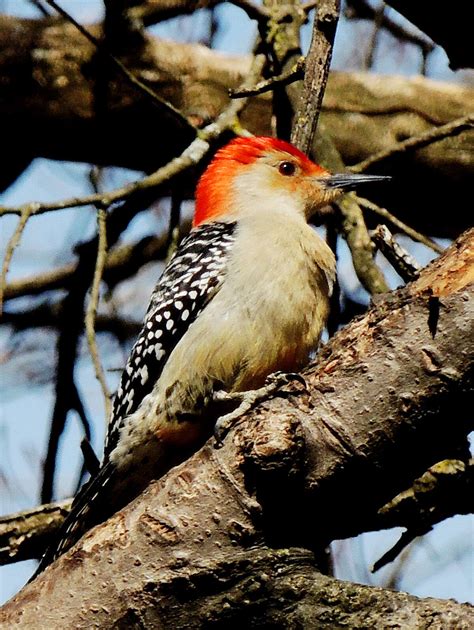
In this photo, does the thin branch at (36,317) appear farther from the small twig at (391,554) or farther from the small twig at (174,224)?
the small twig at (391,554)

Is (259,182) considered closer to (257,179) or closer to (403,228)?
(257,179)

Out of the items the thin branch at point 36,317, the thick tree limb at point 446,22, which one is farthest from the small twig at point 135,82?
the thin branch at point 36,317

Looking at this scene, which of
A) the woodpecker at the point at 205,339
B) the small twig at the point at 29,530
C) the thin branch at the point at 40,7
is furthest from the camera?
the thin branch at the point at 40,7

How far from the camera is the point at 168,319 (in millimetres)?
5207

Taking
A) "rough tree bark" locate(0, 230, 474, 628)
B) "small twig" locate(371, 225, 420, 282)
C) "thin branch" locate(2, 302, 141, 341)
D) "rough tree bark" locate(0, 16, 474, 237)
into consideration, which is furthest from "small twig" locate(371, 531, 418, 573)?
"thin branch" locate(2, 302, 141, 341)

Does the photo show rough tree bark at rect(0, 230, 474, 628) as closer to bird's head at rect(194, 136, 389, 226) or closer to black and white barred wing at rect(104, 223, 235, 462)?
black and white barred wing at rect(104, 223, 235, 462)

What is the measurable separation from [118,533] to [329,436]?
2.69ft

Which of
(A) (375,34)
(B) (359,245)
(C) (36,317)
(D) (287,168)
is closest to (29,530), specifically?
(B) (359,245)

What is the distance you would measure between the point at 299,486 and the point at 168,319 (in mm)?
1966

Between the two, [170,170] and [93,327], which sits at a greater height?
[170,170]

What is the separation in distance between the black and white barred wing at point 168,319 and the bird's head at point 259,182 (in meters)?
0.68

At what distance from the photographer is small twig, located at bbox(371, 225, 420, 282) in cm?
376

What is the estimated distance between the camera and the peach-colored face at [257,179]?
19.6 ft

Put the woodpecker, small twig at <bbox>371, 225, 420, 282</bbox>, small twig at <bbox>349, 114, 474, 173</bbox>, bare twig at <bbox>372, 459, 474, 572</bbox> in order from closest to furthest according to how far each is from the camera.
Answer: small twig at <bbox>371, 225, 420, 282</bbox>, the woodpecker, bare twig at <bbox>372, 459, 474, 572</bbox>, small twig at <bbox>349, 114, 474, 173</bbox>
